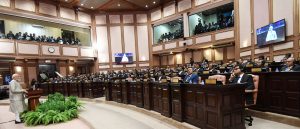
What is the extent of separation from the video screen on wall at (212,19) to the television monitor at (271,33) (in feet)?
9.25

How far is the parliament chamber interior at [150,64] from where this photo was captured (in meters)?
3.59

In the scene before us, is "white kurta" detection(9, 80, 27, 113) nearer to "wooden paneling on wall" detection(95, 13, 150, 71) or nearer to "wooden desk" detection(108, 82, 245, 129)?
"wooden desk" detection(108, 82, 245, 129)

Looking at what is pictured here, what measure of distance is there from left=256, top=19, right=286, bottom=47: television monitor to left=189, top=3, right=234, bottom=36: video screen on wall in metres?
2.82

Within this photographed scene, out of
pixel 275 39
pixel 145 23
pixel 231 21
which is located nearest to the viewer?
pixel 275 39

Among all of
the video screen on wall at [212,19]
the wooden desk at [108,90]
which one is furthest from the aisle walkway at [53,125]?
the video screen on wall at [212,19]

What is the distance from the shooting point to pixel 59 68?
1422cm

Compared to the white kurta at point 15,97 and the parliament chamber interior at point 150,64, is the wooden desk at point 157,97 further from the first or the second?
the white kurta at point 15,97

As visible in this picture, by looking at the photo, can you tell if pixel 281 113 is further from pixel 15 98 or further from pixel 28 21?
pixel 28 21

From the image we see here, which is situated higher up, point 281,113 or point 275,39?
point 275,39

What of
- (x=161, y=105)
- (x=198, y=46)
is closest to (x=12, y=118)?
(x=161, y=105)

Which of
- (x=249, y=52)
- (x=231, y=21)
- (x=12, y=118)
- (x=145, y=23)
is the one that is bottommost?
(x=12, y=118)

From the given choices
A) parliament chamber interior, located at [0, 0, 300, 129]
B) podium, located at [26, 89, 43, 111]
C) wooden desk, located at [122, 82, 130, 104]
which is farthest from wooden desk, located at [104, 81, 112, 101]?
podium, located at [26, 89, 43, 111]

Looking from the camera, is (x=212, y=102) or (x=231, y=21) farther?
(x=231, y=21)

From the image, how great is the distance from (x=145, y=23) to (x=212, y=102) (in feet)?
48.1
